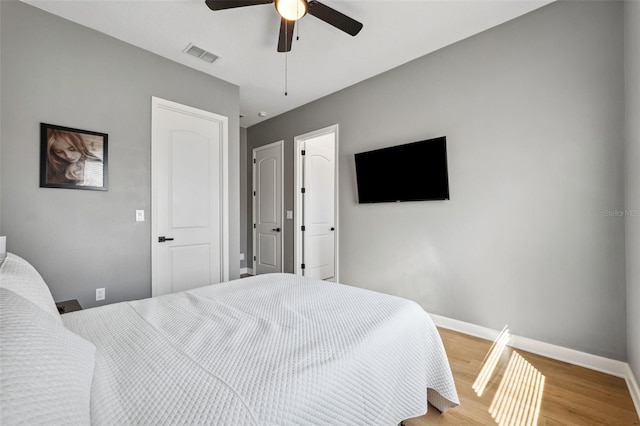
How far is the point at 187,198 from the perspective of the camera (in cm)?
307

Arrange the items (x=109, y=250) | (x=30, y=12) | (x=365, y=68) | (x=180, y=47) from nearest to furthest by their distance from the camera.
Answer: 1. (x=30, y=12)
2. (x=109, y=250)
3. (x=180, y=47)
4. (x=365, y=68)

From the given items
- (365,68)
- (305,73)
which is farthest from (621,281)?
(305,73)

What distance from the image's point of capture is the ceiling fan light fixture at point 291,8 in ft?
5.83

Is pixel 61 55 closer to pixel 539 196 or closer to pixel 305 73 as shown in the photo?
pixel 305 73

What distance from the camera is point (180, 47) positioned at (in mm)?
2730

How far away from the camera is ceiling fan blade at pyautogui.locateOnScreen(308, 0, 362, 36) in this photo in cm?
184

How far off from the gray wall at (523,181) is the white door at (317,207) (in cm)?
137

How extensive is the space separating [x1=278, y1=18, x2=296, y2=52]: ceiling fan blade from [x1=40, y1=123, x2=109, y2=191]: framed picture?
5.86 ft

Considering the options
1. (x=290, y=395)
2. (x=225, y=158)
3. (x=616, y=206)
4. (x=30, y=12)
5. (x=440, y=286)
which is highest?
(x=30, y=12)

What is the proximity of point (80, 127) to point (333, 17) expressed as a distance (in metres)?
2.30

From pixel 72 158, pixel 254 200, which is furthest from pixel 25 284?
pixel 254 200

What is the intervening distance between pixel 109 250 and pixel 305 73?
8.98ft

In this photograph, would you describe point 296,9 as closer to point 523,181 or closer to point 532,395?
point 523,181

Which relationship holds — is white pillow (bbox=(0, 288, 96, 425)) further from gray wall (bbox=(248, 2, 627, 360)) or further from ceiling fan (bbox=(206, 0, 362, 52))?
gray wall (bbox=(248, 2, 627, 360))
